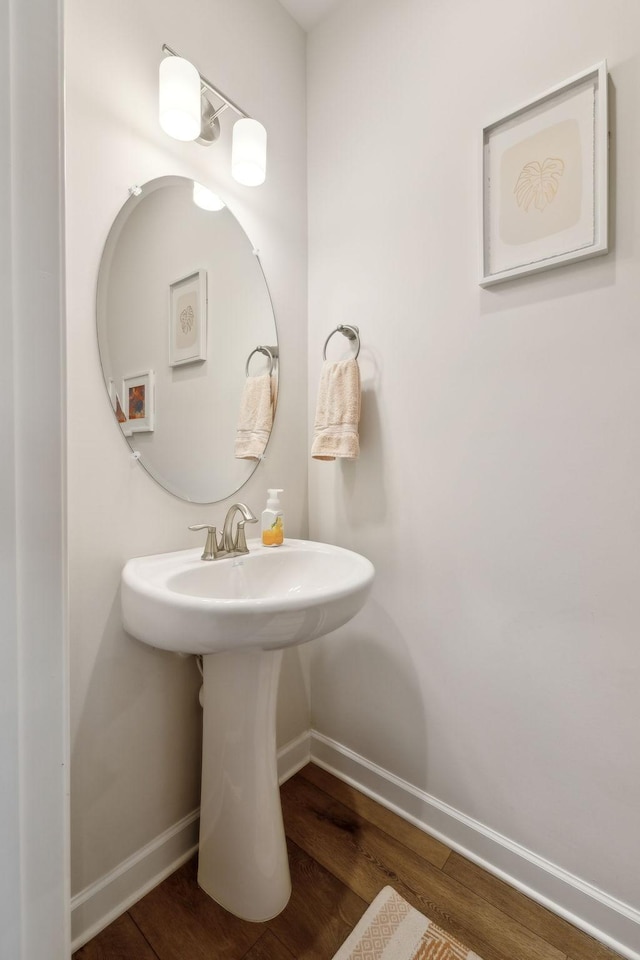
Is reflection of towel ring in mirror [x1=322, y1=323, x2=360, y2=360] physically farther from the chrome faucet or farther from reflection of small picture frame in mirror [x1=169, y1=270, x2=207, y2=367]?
the chrome faucet

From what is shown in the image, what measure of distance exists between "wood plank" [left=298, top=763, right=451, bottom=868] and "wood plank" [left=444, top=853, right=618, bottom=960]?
Result: 45mm

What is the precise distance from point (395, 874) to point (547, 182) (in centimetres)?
175

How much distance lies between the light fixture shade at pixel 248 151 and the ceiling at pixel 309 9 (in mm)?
627

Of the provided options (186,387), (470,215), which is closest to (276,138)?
(470,215)

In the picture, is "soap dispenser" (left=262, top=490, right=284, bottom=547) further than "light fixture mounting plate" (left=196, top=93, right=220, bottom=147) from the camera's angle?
Yes

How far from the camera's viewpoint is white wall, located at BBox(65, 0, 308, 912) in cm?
93

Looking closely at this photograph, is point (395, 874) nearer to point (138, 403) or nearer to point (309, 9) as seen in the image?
point (138, 403)

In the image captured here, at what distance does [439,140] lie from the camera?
1182 millimetres

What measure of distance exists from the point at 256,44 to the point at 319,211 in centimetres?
49

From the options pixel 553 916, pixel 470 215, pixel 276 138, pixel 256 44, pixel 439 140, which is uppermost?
pixel 256 44

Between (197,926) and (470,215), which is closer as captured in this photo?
(197,926)

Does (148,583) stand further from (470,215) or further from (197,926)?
(470,215)

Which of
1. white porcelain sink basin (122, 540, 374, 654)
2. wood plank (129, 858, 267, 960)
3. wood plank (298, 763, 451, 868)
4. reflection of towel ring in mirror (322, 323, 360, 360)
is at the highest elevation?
reflection of towel ring in mirror (322, 323, 360, 360)

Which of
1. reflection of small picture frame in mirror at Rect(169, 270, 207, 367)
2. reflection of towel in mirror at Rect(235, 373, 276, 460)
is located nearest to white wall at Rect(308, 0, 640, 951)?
reflection of towel in mirror at Rect(235, 373, 276, 460)
